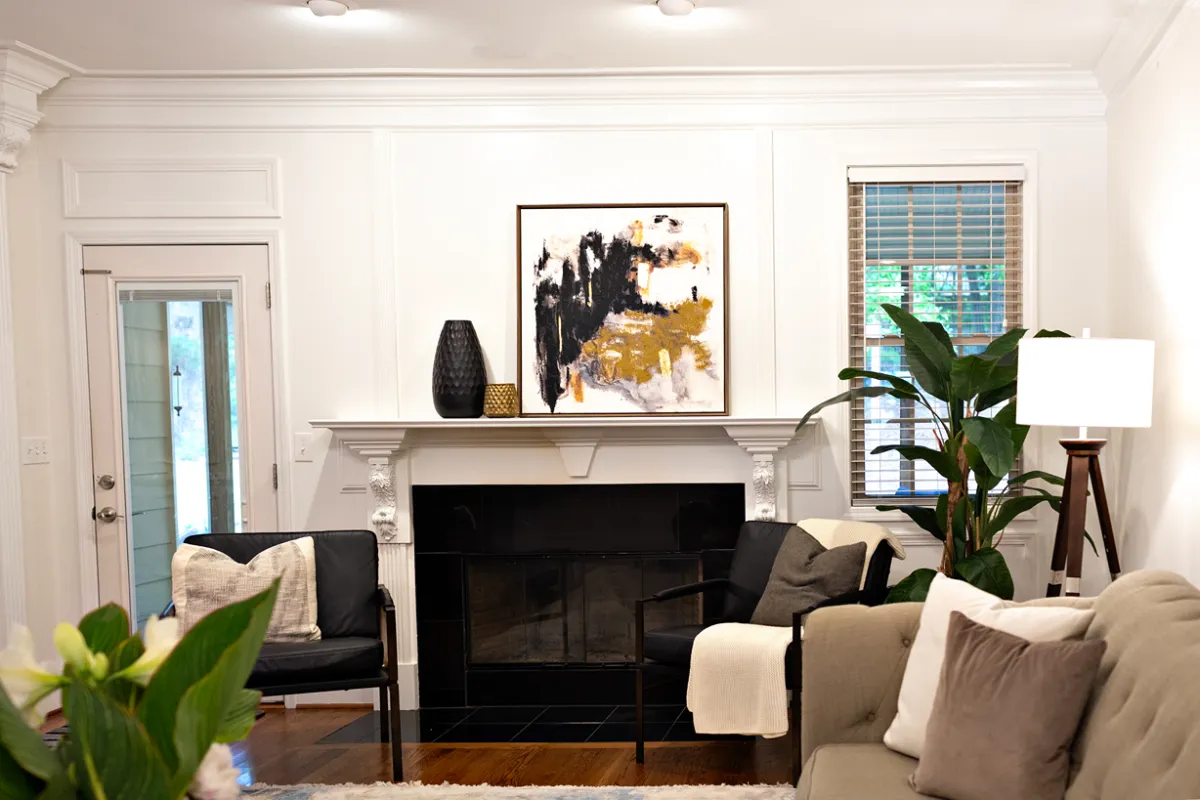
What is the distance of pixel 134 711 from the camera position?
3.16 feet

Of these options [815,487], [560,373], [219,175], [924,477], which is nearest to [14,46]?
[219,175]

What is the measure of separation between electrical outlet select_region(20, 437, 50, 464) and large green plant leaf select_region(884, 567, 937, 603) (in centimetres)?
362

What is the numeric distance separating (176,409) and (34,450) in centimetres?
60

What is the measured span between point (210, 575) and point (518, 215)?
1958 millimetres

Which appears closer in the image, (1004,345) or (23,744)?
(23,744)

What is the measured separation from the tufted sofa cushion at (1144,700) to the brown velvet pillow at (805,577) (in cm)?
141

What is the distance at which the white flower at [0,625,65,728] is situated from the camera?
935 millimetres

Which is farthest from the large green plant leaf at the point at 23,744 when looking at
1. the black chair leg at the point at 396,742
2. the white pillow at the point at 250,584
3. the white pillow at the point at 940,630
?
the white pillow at the point at 250,584

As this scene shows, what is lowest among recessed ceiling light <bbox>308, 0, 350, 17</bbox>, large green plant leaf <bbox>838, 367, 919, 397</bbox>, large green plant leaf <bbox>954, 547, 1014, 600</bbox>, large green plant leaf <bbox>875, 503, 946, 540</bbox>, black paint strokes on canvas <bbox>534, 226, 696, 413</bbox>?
large green plant leaf <bbox>954, 547, 1014, 600</bbox>

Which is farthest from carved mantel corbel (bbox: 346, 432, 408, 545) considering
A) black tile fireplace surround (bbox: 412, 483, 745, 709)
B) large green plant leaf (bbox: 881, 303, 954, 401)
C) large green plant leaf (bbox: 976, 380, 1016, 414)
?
large green plant leaf (bbox: 976, 380, 1016, 414)

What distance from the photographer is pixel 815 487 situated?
4523mm

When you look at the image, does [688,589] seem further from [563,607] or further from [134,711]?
[134,711]

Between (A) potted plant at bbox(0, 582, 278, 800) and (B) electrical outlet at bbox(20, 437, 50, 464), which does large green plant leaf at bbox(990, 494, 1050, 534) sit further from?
(B) electrical outlet at bbox(20, 437, 50, 464)

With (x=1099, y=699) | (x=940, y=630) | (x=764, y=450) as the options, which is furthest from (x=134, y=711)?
(x=764, y=450)
